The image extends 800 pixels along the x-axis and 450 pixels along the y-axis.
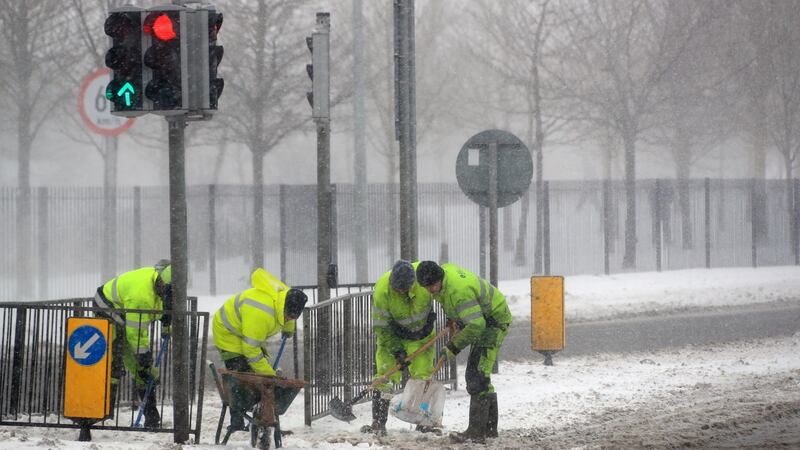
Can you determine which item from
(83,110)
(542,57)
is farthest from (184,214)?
(542,57)

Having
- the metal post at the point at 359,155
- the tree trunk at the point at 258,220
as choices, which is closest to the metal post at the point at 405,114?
the metal post at the point at 359,155

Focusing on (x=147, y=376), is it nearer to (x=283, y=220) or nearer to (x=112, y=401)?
(x=112, y=401)

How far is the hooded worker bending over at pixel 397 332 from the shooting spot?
9.09m

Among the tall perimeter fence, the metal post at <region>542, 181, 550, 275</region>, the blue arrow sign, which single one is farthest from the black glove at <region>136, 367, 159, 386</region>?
the metal post at <region>542, 181, 550, 275</region>

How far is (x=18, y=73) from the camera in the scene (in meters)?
20.8

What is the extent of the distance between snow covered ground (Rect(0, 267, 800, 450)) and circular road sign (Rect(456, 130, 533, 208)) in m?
2.14

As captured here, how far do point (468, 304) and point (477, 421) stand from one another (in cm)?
100

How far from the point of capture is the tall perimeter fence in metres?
22.2

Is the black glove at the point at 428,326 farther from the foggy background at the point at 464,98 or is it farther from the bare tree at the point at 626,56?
the bare tree at the point at 626,56

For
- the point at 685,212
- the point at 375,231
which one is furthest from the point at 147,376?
the point at 685,212

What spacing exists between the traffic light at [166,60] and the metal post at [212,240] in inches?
537

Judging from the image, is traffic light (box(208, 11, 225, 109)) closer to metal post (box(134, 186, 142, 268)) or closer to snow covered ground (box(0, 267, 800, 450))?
snow covered ground (box(0, 267, 800, 450))

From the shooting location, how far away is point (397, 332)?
9352mm

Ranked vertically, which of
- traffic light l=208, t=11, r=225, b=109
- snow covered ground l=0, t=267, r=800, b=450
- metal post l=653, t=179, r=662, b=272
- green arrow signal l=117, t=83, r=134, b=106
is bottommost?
snow covered ground l=0, t=267, r=800, b=450
